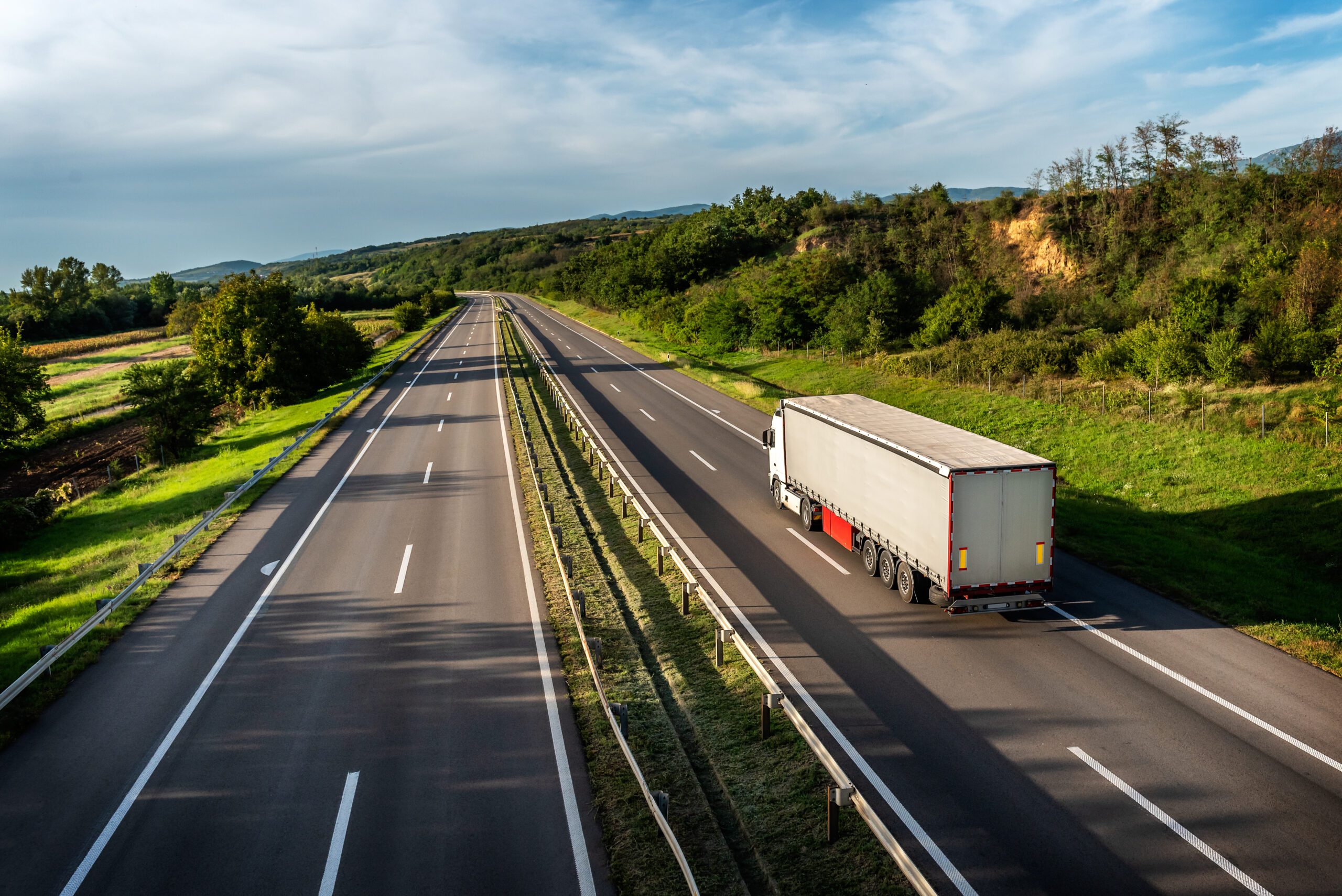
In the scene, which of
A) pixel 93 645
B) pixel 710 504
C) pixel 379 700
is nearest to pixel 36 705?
pixel 93 645

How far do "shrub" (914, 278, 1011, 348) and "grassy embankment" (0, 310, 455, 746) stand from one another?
3407 cm

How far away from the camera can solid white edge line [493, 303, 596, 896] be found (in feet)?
24.7

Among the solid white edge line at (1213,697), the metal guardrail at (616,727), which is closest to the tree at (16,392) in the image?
the metal guardrail at (616,727)

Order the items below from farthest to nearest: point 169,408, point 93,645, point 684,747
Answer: point 169,408, point 93,645, point 684,747

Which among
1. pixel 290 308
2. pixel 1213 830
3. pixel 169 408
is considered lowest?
pixel 1213 830

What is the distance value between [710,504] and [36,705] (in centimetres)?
1450

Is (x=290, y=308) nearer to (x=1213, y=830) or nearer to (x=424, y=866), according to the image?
(x=424, y=866)

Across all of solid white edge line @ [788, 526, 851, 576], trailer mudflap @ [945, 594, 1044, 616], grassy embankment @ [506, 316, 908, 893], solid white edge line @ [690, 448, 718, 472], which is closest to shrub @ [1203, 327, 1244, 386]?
solid white edge line @ [690, 448, 718, 472]

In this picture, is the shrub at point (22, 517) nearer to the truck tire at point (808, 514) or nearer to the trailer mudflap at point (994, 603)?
the truck tire at point (808, 514)

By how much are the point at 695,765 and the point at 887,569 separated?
6758mm

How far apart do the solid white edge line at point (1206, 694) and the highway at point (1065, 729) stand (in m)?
0.03

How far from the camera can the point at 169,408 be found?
34969 millimetres

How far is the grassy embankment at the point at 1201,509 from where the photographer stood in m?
13.7

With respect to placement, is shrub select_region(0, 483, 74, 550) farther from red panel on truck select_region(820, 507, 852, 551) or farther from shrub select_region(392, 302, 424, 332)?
shrub select_region(392, 302, 424, 332)
